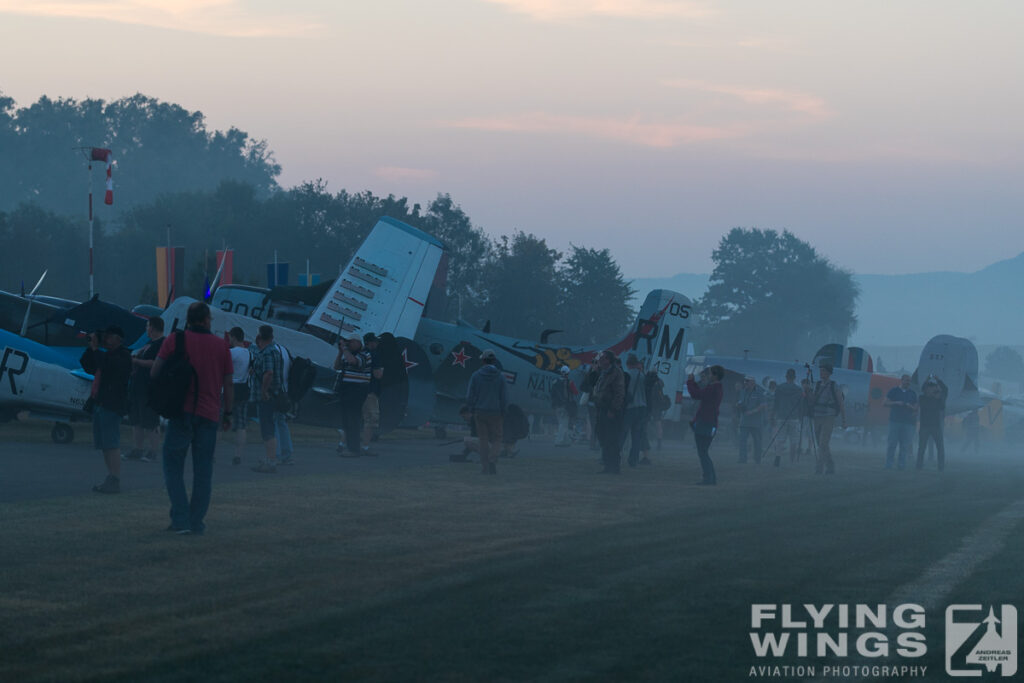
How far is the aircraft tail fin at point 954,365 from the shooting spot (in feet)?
114

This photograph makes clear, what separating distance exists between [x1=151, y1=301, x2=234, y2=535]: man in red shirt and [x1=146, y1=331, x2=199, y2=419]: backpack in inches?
1.6

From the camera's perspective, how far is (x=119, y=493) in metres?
13.1

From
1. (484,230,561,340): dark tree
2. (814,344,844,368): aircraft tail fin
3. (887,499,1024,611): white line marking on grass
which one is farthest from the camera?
(484,230,561,340): dark tree

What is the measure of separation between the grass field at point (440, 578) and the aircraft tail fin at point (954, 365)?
66.9 ft

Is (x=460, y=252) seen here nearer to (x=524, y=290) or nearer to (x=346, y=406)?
(x=524, y=290)

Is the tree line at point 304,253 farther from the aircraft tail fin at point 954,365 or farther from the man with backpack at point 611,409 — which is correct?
the man with backpack at point 611,409

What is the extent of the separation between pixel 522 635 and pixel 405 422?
16.5m

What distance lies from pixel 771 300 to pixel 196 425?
128364 mm

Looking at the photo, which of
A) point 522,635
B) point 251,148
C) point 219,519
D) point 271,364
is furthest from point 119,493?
point 251,148

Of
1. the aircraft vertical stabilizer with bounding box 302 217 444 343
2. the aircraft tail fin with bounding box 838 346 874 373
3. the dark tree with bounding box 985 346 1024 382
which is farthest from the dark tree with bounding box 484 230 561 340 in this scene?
the dark tree with bounding box 985 346 1024 382

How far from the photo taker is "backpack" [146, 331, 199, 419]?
34.0 feet

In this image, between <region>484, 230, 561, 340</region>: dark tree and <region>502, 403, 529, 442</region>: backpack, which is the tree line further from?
<region>502, 403, 529, 442</region>: backpack

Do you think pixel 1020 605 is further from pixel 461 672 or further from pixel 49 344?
pixel 49 344

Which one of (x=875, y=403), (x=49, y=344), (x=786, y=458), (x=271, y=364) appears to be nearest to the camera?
(x=271, y=364)
